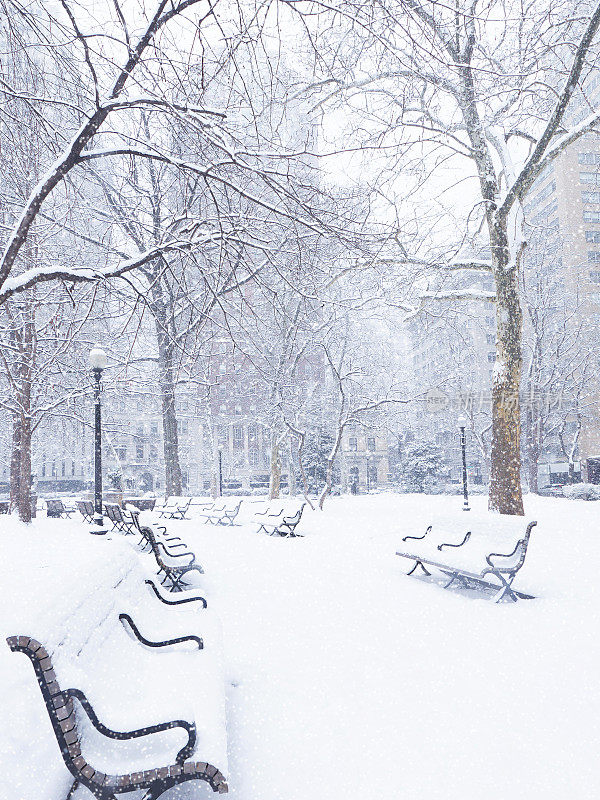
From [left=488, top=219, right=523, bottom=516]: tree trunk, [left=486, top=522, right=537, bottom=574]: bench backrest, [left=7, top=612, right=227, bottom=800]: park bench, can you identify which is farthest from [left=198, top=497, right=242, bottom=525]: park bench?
[left=7, top=612, right=227, bottom=800]: park bench

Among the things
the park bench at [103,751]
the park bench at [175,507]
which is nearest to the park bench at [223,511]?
the park bench at [175,507]

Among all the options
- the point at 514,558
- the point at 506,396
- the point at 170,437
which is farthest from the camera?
the point at 170,437

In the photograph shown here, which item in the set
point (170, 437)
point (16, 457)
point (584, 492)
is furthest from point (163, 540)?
point (584, 492)

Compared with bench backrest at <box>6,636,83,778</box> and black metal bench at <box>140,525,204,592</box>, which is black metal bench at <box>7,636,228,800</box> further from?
black metal bench at <box>140,525,204,592</box>

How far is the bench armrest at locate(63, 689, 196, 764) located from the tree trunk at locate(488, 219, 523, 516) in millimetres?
10948

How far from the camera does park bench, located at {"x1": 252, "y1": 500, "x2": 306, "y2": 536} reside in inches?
573

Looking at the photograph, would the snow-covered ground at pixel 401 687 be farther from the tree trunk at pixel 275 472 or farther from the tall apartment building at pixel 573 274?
the tree trunk at pixel 275 472

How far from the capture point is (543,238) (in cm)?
2942

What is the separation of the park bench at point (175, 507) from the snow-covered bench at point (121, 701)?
1635cm

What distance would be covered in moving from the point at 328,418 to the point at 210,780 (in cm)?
3198

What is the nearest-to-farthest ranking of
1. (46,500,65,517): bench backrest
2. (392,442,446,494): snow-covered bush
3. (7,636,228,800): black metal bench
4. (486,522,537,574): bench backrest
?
(7,636,228,800): black metal bench → (486,522,537,574): bench backrest → (46,500,65,517): bench backrest → (392,442,446,494): snow-covered bush

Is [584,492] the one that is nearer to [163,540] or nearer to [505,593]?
[505,593]

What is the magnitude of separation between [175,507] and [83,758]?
18013 millimetres

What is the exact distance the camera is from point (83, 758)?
7.84 ft
